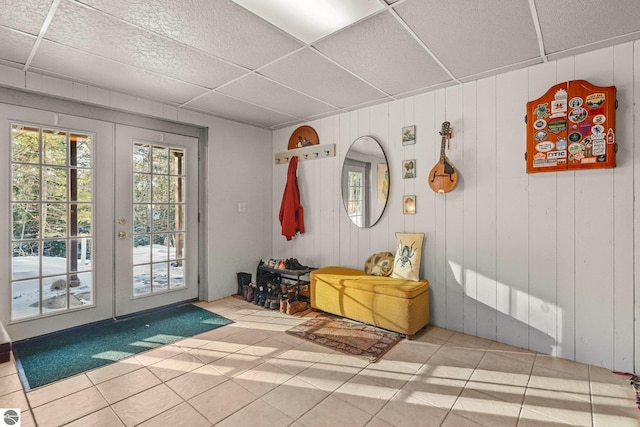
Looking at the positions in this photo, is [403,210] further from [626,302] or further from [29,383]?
[29,383]

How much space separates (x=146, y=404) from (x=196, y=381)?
13.5 inches

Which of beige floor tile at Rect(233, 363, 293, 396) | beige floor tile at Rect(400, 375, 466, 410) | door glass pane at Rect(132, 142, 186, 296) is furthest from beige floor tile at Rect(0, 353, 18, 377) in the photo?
beige floor tile at Rect(400, 375, 466, 410)

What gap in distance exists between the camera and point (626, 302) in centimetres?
238

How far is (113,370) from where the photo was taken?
243cm

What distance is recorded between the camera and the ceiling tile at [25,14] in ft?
6.30

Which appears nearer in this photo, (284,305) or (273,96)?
(273,96)

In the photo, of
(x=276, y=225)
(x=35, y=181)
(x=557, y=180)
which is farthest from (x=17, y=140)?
(x=557, y=180)

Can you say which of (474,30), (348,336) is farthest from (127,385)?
(474,30)

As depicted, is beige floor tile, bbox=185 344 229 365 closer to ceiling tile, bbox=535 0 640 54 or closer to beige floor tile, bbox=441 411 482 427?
beige floor tile, bbox=441 411 482 427

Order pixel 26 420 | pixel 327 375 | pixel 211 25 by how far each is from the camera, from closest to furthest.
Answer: pixel 26 420
pixel 211 25
pixel 327 375

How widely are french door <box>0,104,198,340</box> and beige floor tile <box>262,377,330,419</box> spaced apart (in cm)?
236

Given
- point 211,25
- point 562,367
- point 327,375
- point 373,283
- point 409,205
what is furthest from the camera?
point 409,205

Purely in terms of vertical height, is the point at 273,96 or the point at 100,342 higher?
the point at 273,96

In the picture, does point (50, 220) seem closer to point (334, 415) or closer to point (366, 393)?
point (334, 415)
